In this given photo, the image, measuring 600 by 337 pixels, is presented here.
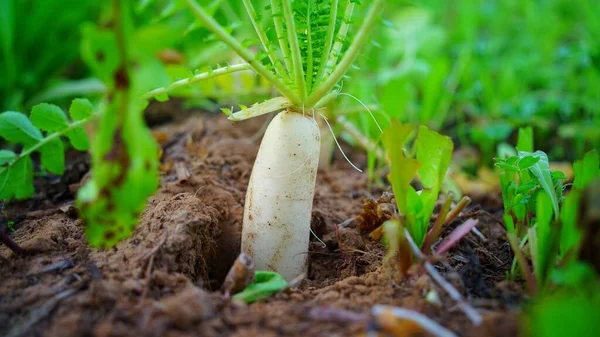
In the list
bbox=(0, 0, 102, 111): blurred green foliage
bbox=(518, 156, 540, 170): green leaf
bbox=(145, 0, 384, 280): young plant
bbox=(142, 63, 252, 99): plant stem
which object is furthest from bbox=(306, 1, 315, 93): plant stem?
bbox=(0, 0, 102, 111): blurred green foliage

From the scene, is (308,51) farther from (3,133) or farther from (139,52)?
(3,133)

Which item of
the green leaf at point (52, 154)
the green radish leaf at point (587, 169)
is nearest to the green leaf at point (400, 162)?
the green radish leaf at point (587, 169)

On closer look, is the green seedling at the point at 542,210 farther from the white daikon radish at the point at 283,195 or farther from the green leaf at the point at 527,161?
the white daikon radish at the point at 283,195

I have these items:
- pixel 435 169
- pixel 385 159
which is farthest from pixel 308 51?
pixel 385 159

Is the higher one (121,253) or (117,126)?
(117,126)

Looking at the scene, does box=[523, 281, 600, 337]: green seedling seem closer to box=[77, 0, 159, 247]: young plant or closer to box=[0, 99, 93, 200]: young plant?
box=[77, 0, 159, 247]: young plant

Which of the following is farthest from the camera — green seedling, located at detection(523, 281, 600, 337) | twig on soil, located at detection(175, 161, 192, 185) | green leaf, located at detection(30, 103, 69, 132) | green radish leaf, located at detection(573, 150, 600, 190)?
twig on soil, located at detection(175, 161, 192, 185)
